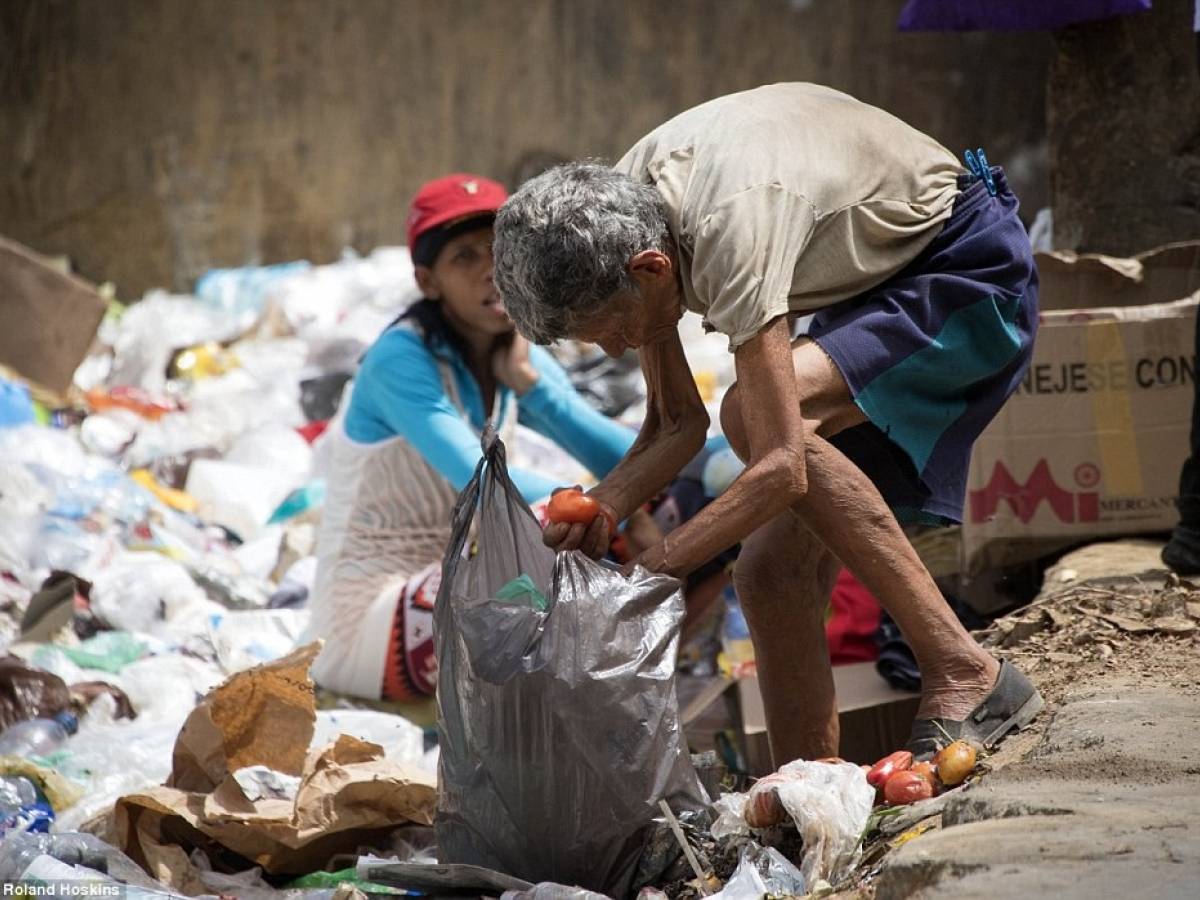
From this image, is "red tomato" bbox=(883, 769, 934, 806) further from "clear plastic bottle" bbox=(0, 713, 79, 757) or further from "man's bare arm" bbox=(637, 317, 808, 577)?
"clear plastic bottle" bbox=(0, 713, 79, 757)

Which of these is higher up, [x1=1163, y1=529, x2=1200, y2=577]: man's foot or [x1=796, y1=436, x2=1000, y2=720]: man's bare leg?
[x1=796, y1=436, x2=1000, y2=720]: man's bare leg

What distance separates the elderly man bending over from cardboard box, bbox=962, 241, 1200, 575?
124cm

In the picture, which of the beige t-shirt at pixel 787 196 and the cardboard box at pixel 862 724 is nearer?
the beige t-shirt at pixel 787 196

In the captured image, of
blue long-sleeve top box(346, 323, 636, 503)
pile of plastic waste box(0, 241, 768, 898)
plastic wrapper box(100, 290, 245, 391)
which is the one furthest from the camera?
plastic wrapper box(100, 290, 245, 391)

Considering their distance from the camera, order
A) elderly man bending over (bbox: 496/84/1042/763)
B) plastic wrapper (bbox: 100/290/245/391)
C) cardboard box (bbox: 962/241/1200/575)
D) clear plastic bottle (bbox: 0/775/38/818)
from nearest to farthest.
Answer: elderly man bending over (bbox: 496/84/1042/763)
clear plastic bottle (bbox: 0/775/38/818)
cardboard box (bbox: 962/241/1200/575)
plastic wrapper (bbox: 100/290/245/391)

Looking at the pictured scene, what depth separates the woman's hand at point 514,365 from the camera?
13.6 feet

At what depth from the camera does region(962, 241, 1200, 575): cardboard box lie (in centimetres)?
422

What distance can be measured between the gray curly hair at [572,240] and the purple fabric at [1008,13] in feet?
9.36

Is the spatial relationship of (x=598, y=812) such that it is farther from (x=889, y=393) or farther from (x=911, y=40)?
(x=911, y=40)

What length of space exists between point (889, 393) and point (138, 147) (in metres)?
7.93

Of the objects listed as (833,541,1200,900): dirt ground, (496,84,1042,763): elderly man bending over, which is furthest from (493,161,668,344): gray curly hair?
(833,541,1200,900): dirt ground

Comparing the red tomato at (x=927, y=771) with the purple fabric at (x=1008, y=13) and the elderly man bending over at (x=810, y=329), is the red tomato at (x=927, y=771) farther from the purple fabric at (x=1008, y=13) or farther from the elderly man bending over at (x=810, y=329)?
the purple fabric at (x=1008, y=13)

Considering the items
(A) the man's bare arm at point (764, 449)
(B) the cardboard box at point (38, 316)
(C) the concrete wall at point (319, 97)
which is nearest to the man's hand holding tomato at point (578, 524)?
(A) the man's bare arm at point (764, 449)

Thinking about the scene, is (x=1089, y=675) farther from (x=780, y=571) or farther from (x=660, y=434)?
(x=660, y=434)
